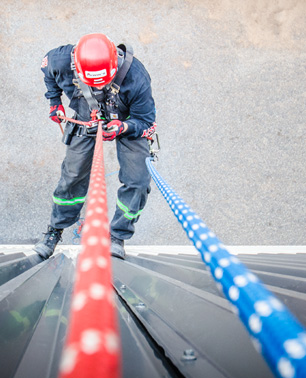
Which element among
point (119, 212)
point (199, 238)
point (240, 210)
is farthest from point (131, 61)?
point (240, 210)

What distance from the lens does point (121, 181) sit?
202 cm

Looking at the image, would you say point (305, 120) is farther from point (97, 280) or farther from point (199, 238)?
point (97, 280)

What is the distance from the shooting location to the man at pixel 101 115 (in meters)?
1.48

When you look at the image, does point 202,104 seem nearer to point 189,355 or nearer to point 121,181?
point 121,181

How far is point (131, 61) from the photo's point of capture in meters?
1.65

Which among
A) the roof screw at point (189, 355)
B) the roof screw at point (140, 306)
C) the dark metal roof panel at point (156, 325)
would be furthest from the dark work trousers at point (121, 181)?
the roof screw at point (189, 355)

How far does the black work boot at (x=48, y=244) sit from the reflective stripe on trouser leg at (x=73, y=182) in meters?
0.05

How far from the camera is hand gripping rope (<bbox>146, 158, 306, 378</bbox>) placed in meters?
0.27

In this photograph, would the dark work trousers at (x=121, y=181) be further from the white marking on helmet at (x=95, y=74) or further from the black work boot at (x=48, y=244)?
the white marking on helmet at (x=95, y=74)

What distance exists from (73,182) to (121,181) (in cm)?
31

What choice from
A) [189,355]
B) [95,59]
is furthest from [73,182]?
[189,355]

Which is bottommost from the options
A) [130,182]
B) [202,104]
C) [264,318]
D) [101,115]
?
[264,318]

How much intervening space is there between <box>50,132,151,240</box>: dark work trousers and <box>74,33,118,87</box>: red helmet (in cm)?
49

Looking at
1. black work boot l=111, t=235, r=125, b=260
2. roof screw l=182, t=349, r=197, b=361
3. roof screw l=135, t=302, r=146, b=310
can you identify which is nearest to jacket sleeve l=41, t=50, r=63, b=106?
black work boot l=111, t=235, r=125, b=260
